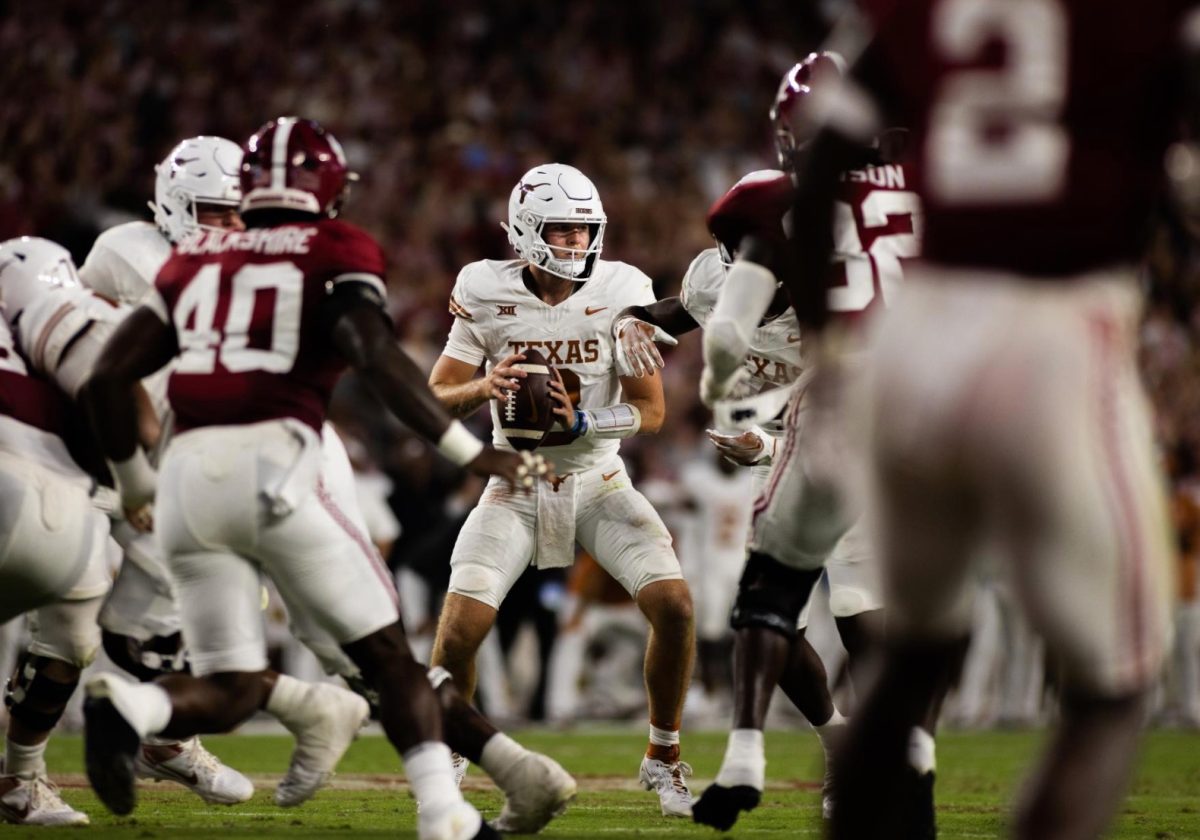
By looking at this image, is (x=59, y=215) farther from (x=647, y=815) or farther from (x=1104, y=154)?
(x=1104, y=154)

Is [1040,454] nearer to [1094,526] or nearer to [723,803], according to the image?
[1094,526]

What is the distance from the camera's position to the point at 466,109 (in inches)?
628

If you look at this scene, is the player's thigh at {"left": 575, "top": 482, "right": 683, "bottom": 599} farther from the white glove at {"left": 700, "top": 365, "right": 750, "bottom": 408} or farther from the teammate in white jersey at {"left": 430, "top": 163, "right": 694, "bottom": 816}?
the white glove at {"left": 700, "top": 365, "right": 750, "bottom": 408}

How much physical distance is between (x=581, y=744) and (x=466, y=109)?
7.99m

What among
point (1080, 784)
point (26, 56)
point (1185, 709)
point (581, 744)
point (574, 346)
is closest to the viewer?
point (1080, 784)

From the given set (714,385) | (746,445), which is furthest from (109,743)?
(746,445)

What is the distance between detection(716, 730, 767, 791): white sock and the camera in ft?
14.4

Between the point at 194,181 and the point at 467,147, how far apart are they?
9807 mm

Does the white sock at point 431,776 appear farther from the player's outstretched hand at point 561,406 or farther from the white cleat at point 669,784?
the player's outstretched hand at point 561,406

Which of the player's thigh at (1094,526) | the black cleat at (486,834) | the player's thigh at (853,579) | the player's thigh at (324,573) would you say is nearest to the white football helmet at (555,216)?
the player's thigh at (853,579)

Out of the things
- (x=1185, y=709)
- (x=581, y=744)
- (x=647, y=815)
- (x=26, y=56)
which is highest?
(x=26, y=56)

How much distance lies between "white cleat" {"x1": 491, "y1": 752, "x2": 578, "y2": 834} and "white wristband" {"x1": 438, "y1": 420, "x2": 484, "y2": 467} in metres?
0.98

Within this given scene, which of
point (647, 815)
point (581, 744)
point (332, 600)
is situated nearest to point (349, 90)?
point (581, 744)

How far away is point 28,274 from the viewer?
5.04m
